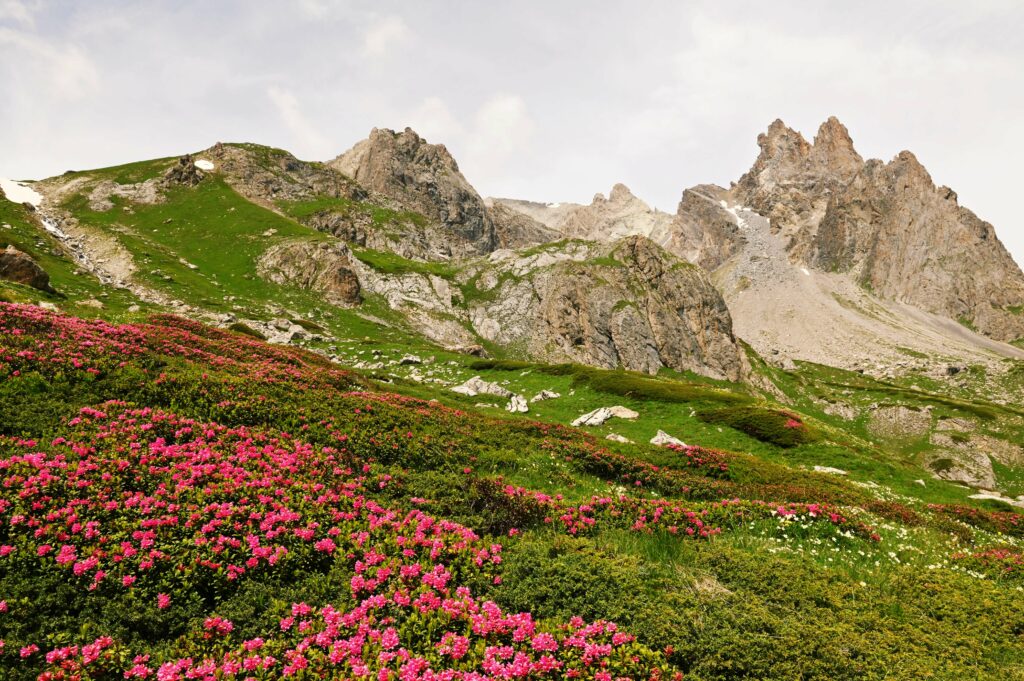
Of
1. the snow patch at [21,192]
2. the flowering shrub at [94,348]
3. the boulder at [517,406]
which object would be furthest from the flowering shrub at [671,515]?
the snow patch at [21,192]

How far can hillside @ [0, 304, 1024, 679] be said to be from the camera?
7477 mm

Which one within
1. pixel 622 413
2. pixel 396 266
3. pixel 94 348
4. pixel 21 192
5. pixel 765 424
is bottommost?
pixel 622 413

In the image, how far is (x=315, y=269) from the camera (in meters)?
89.6

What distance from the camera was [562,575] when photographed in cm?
1000

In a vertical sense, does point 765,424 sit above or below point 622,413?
above

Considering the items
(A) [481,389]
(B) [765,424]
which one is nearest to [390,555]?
(B) [765,424]

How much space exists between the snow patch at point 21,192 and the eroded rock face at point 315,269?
2017 inches

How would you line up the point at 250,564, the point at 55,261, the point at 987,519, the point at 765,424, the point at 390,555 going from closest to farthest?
the point at 250,564
the point at 390,555
the point at 987,519
the point at 765,424
the point at 55,261

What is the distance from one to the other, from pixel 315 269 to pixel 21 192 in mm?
69883

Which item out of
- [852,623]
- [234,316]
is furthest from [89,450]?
[234,316]

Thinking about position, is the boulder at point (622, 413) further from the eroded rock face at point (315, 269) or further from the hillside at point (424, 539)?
the eroded rock face at point (315, 269)

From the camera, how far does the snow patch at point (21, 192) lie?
9312 centimetres

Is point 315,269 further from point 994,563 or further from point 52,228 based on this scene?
point 994,563

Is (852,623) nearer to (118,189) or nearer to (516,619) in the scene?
(516,619)
